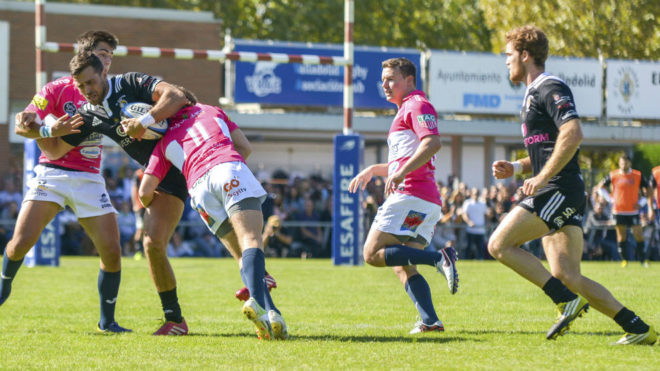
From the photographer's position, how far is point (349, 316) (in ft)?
28.5

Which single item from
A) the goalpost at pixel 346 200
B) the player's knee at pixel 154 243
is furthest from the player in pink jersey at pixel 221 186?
the goalpost at pixel 346 200

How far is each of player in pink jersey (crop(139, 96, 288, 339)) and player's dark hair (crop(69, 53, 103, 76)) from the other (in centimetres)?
66

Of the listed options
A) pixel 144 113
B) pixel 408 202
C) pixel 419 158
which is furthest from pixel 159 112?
pixel 408 202

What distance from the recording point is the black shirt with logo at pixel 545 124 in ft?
20.6

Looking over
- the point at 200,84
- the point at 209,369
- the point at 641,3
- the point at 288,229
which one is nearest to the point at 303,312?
the point at 209,369

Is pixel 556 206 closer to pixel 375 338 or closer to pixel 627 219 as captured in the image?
pixel 375 338

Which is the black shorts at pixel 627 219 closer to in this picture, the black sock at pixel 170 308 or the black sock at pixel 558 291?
the black sock at pixel 558 291

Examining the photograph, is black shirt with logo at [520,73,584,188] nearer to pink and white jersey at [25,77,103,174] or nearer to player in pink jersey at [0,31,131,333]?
player in pink jersey at [0,31,131,333]

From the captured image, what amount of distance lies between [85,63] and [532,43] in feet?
10.4

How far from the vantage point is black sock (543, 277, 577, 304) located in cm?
626

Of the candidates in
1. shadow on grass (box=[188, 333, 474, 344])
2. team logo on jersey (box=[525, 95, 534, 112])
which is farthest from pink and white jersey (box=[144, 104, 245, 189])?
team logo on jersey (box=[525, 95, 534, 112])

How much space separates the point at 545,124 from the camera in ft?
21.1

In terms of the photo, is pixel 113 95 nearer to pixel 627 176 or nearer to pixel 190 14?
pixel 627 176

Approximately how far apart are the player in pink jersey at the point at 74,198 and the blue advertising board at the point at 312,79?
1850 cm
